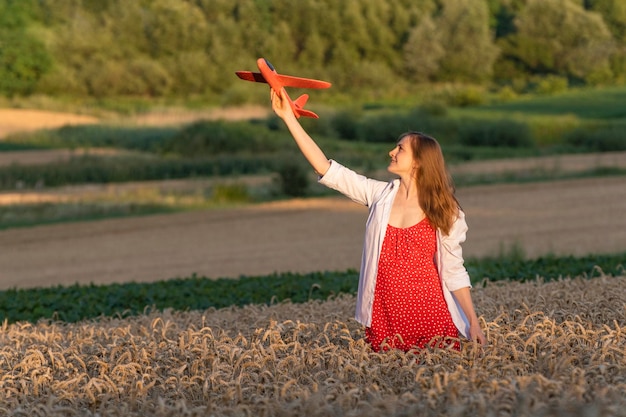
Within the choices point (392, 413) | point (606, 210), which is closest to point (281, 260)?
point (606, 210)

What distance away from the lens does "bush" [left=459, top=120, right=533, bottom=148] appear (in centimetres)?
2992

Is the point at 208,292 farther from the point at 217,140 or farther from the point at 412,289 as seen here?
the point at 217,140

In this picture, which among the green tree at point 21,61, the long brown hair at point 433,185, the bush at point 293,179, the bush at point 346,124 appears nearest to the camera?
the long brown hair at point 433,185

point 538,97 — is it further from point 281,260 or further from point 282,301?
point 282,301

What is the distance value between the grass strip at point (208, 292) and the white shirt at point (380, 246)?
4421 mm

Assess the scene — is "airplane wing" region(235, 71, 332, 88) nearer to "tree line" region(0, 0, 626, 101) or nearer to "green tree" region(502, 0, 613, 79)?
"tree line" region(0, 0, 626, 101)

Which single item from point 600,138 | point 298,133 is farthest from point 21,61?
point 298,133

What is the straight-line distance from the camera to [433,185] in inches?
230

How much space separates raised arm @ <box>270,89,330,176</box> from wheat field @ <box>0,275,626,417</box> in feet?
3.18

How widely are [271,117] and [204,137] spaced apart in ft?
8.39

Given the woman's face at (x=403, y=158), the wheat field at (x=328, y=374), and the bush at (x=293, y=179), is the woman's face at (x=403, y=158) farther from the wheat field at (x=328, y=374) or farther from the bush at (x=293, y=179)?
the bush at (x=293, y=179)

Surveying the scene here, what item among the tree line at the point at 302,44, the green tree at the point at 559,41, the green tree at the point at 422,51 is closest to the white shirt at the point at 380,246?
the tree line at the point at 302,44

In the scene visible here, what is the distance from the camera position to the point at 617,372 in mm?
5117

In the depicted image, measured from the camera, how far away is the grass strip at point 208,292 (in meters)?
10.8
